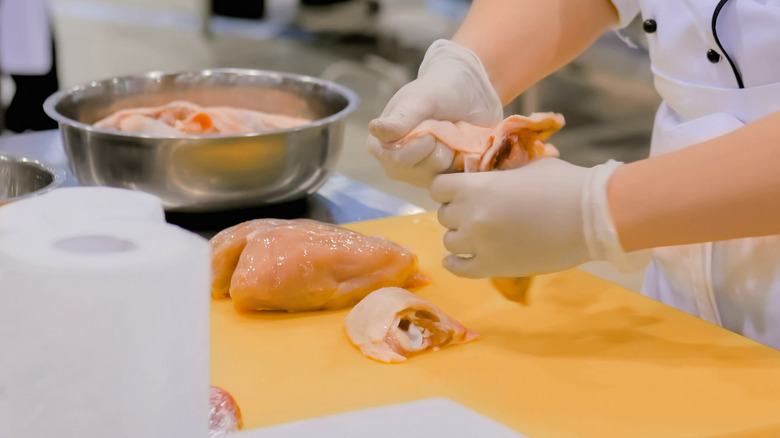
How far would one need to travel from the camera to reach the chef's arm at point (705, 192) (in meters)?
1.29

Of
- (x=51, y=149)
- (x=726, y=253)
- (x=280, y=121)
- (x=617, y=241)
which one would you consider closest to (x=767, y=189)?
(x=617, y=241)

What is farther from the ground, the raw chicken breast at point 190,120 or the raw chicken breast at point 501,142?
the raw chicken breast at point 501,142

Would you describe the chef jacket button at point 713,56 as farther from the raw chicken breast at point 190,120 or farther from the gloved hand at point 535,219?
the raw chicken breast at point 190,120

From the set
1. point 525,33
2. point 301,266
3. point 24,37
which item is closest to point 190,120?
point 301,266

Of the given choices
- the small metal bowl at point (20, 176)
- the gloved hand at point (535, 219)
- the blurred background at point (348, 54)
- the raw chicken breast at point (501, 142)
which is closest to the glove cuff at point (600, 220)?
the gloved hand at point (535, 219)

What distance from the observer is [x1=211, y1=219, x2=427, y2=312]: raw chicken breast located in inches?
64.3

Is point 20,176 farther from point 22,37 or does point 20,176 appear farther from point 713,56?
point 22,37

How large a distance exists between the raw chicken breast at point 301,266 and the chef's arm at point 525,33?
0.47 meters

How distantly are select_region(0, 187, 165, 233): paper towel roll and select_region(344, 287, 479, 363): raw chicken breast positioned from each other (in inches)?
33.2

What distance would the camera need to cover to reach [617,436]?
1279mm

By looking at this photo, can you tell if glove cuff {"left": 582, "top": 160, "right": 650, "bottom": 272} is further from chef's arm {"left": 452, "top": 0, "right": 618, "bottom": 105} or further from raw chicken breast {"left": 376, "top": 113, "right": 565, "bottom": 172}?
chef's arm {"left": 452, "top": 0, "right": 618, "bottom": 105}

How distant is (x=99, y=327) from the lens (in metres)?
0.56

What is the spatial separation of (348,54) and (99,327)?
7.71 metres

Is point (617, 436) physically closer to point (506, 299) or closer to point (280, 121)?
point (506, 299)
